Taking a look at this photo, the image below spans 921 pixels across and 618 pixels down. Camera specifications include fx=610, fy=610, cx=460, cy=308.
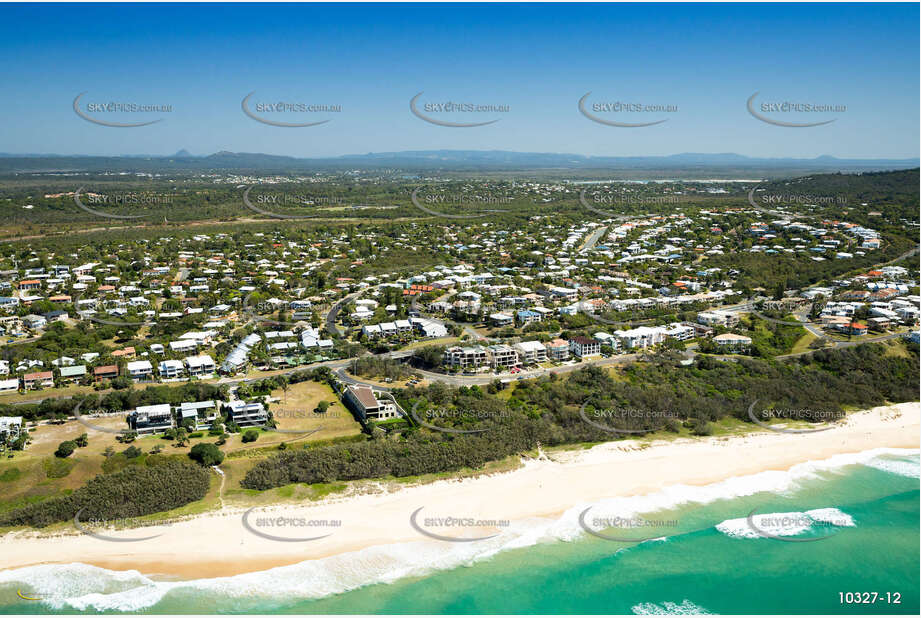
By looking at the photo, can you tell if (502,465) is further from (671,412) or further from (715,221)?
(715,221)

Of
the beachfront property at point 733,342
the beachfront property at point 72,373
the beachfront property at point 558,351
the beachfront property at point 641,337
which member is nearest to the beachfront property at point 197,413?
the beachfront property at point 72,373

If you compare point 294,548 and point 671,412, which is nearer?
point 294,548

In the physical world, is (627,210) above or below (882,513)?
above

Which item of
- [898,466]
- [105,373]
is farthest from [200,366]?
[898,466]

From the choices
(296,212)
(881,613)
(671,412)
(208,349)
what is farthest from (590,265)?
(296,212)

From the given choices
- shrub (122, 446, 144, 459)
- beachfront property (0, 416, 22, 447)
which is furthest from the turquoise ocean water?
beachfront property (0, 416, 22, 447)

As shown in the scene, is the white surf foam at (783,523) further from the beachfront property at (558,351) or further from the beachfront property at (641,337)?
the beachfront property at (641,337)

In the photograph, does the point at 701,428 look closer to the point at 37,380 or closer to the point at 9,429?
the point at 9,429
